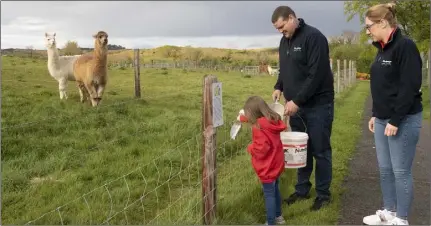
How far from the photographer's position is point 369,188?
5480 mm

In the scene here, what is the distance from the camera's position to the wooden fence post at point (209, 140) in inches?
155

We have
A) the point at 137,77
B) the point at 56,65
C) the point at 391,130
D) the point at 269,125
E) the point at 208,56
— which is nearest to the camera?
the point at 391,130

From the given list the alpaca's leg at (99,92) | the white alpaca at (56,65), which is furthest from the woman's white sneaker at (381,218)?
the white alpaca at (56,65)

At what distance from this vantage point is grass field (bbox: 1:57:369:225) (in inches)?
173

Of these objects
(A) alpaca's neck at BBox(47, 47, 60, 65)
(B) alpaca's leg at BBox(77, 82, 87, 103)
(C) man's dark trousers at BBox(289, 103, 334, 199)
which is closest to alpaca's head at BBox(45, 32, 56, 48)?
(A) alpaca's neck at BBox(47, 47, 60, 65)

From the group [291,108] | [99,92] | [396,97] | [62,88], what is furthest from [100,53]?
[396,97]

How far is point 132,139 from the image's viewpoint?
283 inches

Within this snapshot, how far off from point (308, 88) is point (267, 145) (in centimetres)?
78

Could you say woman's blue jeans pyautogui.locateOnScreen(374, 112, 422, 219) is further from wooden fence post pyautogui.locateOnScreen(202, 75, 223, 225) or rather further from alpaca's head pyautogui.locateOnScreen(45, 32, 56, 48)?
alpaca's head pyautogui.locateOnScreen(45, 32, 56, 48)

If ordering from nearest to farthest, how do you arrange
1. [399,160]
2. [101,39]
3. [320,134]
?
1. [399,160]
2. [320,134]
3. [101,39]

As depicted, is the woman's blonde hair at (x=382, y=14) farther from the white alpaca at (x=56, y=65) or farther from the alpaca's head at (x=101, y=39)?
the white alpaca at (x=56, y=65)

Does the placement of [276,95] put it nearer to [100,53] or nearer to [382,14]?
[382,14]

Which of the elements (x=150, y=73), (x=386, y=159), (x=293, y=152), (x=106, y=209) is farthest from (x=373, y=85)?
(x=150, y=73)

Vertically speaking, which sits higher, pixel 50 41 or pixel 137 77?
pixel 50 41
